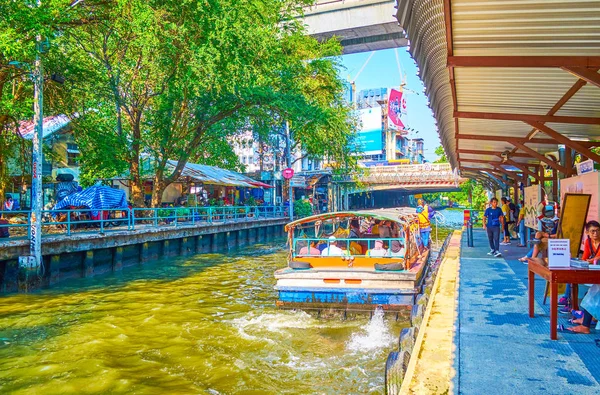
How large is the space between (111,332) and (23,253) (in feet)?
20.1

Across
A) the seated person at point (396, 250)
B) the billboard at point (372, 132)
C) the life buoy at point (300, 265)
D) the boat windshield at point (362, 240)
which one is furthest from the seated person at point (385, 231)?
the billboard at point (372, 132)

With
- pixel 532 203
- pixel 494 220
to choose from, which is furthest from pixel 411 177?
pixel 494 220

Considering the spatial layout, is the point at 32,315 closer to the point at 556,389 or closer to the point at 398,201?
the point at 556,389

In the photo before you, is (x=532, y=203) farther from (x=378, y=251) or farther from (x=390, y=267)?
(x=390, y=267)

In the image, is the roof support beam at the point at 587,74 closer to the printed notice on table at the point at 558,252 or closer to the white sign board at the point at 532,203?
the printed notice on table at the point at 558,252

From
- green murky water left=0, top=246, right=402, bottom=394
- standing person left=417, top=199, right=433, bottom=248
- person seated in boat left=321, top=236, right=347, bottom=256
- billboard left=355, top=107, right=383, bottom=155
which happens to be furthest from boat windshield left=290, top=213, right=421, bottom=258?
billboard left=355, top=107, right=383, bottom=155

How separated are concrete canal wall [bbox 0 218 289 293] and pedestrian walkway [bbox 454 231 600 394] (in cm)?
1236

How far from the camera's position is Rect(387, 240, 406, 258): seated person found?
11.8 meters

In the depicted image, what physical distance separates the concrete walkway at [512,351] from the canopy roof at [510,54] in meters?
3.10

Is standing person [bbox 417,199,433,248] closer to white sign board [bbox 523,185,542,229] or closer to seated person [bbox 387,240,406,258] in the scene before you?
white sign board [bbox 523,185,542,229]

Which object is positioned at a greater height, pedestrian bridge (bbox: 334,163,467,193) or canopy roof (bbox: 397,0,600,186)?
pedestrian bridge (bbox: 334,163,467,193)

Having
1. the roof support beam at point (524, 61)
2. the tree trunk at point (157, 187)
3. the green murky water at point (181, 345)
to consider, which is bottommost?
the green murky water at point (181, 345)

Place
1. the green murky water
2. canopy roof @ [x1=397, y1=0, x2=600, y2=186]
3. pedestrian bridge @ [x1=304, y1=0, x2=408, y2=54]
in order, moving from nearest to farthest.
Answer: canopy roof @ [x1=397, y1=0, x2=600, y2=186] < the green murky water < pedestrian bridge @ [x1=304, y1=0, x2=408, y2=54]

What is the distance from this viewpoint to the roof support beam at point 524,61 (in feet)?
19.7
